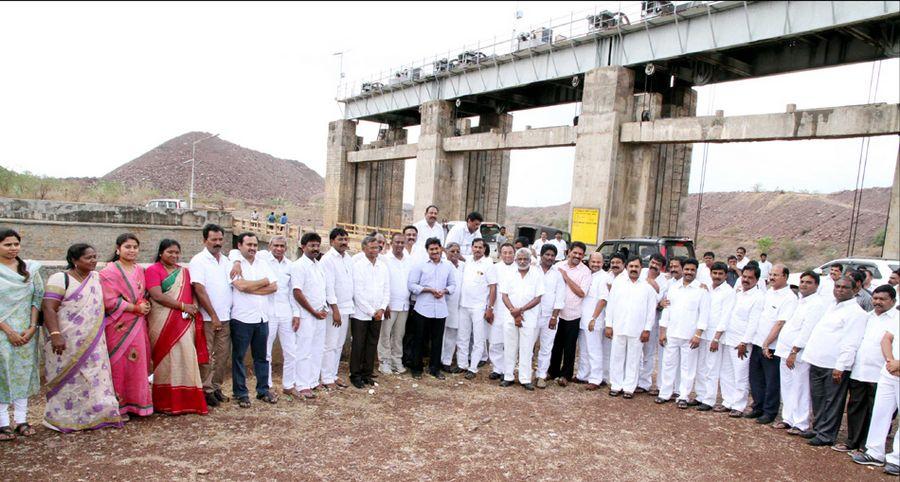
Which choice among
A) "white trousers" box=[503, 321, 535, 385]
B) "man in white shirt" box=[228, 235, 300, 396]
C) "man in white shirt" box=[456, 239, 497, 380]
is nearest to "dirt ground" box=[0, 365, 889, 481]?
"man in white shirt" box=[228, 235, 300, 396]

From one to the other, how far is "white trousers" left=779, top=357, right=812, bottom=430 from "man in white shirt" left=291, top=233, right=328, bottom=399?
4866 millimetres

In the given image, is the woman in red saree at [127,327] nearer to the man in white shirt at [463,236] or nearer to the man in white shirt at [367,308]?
the man in white shirt at [367,308]

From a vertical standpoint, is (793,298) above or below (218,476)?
above

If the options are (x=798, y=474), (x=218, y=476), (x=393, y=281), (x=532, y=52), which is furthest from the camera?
(x=532, y=52)

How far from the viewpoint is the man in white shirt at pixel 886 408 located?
4359 mm

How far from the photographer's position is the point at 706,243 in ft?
101

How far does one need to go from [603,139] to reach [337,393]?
1162 centimetres

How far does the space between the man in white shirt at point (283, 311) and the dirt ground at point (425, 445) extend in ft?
1.39

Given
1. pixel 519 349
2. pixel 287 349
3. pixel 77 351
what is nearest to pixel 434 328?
pixel 519 349

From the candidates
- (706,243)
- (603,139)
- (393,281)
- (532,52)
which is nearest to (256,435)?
(393,281)

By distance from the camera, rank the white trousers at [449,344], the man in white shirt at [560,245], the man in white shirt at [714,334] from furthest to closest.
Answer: the man in white shirt at [560,245]
the white trousers at [449,344]
the man in white shirt at [714,334]

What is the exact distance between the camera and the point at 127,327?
447cm

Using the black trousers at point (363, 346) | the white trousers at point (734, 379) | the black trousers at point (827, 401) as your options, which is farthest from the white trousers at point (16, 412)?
the black trousers at point (827, 401)

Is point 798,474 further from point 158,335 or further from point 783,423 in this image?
point 158,335
